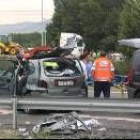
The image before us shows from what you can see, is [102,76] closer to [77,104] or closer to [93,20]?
[77,104]

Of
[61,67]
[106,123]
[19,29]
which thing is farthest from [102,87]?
[19,29]

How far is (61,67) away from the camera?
15242 millimetres

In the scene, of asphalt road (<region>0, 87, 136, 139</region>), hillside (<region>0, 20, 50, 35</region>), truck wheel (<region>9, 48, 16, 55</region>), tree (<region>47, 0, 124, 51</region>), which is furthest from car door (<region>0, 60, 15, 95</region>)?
hillside (<region>0, 20, 50, 35</region>)

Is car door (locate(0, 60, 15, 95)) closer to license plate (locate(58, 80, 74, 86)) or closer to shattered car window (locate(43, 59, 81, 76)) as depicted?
shattered car window (locate(43, 59, 81, 76))

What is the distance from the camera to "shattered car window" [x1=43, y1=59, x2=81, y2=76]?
15.0m

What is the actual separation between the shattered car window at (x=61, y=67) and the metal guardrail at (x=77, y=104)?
3.60 m

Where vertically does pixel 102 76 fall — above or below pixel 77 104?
below

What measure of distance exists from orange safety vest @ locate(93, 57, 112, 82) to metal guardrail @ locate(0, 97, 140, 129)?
5.33m

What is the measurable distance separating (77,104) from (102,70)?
546cm

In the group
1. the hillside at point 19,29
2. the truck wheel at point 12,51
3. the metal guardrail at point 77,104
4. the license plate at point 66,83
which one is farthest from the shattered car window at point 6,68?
the hillside at point 19,29

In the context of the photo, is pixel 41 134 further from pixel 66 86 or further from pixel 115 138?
pixel 66 86

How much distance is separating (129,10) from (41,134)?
943 inches

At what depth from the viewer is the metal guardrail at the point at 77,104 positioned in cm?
1088

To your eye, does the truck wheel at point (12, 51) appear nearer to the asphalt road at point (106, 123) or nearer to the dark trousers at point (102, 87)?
the dark trousers at point (102, 87)
